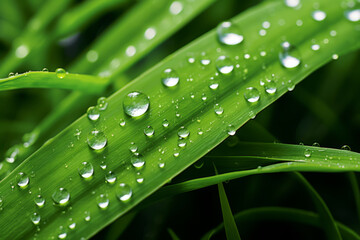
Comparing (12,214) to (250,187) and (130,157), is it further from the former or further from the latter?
(250,187)

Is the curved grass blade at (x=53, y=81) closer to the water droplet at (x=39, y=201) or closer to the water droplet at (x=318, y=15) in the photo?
the water droplet at (x=39, y=201)

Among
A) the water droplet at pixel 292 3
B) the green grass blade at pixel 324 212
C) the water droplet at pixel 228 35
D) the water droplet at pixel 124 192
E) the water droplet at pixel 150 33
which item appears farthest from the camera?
the water droplet at pixel 150 33

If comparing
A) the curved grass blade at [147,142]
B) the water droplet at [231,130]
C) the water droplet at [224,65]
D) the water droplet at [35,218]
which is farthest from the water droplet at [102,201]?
the water droplet at [224,65]

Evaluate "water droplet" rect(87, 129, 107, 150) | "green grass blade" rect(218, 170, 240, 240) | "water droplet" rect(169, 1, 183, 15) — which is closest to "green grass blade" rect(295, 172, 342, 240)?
"green grass blade" rect(218, 170, 240, 240)

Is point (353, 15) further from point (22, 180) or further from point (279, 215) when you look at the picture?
point (22, 180)

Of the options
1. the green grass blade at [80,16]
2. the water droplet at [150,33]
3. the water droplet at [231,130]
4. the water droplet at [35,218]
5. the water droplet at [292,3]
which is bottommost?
the water droplet at [231,130]

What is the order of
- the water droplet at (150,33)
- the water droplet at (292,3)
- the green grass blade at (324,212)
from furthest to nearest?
the water droplet at (150,33), the water droplet at (292,3), the green grass blade at (324,212)
